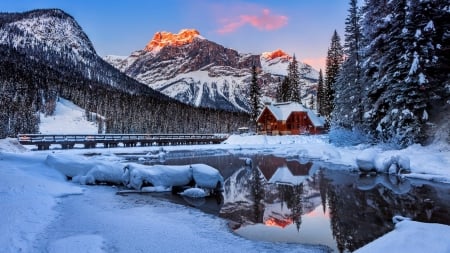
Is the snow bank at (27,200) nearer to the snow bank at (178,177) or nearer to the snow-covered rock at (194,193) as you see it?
the snow bank at (178,177)

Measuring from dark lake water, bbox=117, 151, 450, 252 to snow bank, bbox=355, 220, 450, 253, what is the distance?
5.11 ft

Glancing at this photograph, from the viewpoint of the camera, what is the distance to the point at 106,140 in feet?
160

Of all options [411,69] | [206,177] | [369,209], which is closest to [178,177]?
[206,177]

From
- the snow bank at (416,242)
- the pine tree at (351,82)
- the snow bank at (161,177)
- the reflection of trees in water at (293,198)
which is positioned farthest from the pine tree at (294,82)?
the snow bank at (416,242)

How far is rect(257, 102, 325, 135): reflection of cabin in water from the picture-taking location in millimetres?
69625

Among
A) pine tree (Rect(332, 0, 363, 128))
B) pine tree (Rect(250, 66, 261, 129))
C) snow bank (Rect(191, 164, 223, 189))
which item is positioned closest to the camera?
snow bank (Rect(191, 164, 223, 189))

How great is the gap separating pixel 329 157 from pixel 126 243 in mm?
28508

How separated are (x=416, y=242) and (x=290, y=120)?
64219mm

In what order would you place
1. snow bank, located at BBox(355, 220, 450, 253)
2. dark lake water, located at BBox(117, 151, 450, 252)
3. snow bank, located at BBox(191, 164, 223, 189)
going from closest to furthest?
Answer: 1. snow bank, located at BBox(355, 220, 450, 253)
2. dark lake water, located at BBox(117, 151, 450, 252)
3. snow bank, located at BBox(191, 164, 223, 189)

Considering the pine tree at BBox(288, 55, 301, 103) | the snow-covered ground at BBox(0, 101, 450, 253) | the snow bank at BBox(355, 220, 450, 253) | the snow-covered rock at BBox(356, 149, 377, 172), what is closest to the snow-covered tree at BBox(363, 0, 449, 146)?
the snow-covered rock at BBox(356, 149, 377, 172)

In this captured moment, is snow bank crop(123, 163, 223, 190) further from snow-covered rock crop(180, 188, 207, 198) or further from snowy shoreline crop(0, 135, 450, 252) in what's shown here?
snowy shoreline crop(0, 135, 450, 252)

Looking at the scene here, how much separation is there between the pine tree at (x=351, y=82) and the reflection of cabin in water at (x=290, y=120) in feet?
77.7

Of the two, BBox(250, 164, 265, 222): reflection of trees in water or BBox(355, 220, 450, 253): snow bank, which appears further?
BBox(250, 164, 265, 222): reflection of trees in water

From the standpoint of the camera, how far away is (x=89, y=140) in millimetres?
46219
